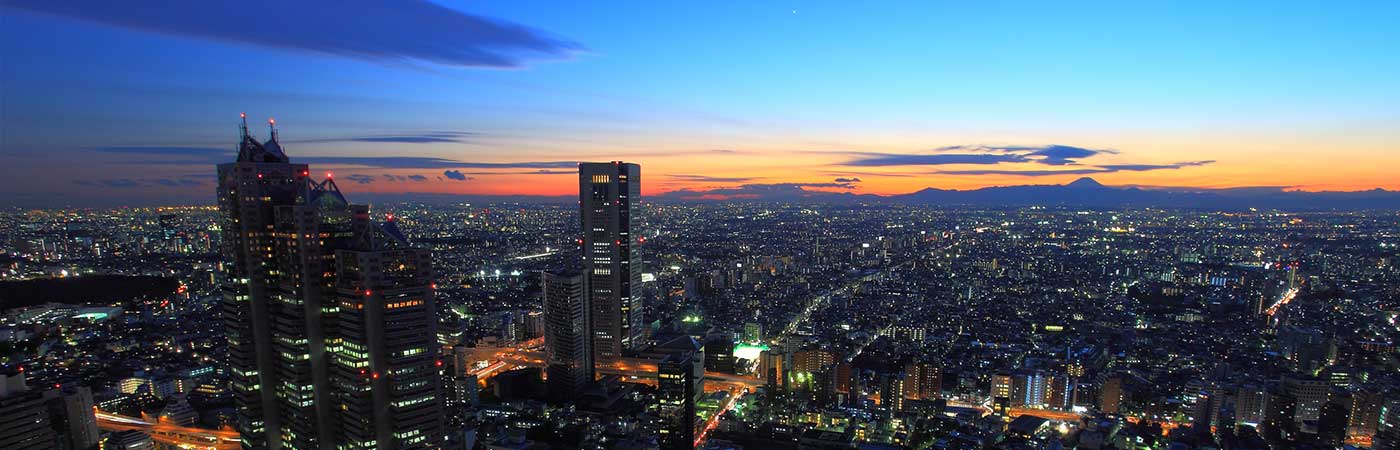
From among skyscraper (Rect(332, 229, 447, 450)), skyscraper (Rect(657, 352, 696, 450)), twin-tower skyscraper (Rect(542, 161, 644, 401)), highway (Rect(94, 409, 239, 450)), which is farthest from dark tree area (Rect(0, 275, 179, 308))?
skyscraper (Rect(332, 229, 447, 450))

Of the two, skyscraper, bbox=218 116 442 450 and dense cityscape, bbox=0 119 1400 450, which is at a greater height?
skyscraper, bbox=218 116 442 450

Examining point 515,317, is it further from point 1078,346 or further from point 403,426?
point 1078,346

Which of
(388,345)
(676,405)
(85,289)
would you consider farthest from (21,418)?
(85,289)

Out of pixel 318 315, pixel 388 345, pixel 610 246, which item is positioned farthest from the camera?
pixel 610 246

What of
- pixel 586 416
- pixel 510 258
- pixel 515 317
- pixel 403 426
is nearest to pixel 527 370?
pixel 586 416

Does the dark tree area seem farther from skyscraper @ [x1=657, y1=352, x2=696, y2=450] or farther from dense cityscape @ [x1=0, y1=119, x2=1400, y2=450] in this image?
skyscraper @ [x1=657, y1=352, x2=696, y2=450]

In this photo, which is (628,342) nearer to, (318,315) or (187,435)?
A: (187,435)

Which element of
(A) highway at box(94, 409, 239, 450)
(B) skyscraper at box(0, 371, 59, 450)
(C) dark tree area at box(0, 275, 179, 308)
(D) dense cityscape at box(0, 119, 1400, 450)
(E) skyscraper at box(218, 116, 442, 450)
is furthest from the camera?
Answer: (C) dark tree area at box(0, 275, 179, 308)
